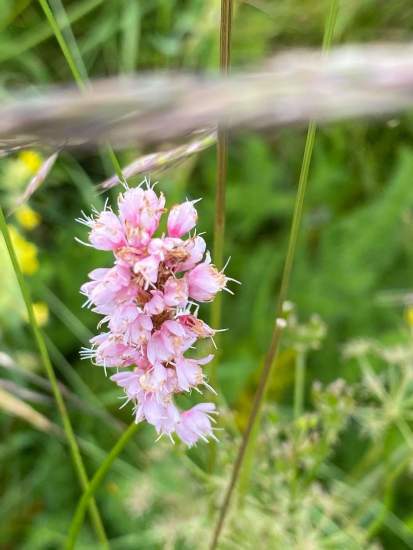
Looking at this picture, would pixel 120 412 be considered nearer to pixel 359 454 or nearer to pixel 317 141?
pixel 359 454

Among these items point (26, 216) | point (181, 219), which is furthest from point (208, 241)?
point (181, 219)

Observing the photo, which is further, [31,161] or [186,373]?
[31,161]

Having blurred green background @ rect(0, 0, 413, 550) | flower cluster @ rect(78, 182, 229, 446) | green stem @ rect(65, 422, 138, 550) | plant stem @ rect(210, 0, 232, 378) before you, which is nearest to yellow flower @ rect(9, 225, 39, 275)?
blurred green background @ rect(0, 0, 413, 550)

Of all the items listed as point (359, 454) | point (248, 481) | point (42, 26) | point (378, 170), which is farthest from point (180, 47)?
point (248, 481)

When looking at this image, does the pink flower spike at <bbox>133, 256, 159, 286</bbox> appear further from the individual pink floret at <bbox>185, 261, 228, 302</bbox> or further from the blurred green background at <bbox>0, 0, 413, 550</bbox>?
the blurred green background at <bbox>0, 0, 413, 550</bbox>

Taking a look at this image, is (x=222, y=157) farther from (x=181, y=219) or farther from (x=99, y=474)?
(x=99, y=474)

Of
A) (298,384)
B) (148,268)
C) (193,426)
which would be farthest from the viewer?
(298,384)
